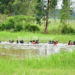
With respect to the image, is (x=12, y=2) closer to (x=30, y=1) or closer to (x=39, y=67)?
(x=30, y=1)

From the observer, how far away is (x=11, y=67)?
9.59 meters

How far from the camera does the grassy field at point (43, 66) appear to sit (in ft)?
29.8

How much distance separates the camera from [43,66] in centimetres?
1046

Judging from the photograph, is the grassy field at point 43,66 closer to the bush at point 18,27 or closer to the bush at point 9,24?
the bush at point 18,27

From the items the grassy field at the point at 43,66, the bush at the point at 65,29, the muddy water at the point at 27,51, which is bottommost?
the bush at the point at 65,29

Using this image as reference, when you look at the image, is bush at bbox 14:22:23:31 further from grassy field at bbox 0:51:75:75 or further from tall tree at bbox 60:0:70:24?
grassy field at bbox 0:51:75:75

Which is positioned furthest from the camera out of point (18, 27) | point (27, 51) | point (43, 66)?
point (18, 27)

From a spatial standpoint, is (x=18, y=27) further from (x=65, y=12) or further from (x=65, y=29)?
(x=65, y=12)

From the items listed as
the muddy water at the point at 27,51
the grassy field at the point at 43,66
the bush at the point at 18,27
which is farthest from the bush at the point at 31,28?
the grassy field at the point at 43,66

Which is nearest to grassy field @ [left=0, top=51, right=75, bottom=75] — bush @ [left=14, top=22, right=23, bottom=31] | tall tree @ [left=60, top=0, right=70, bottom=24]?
tall tree @ [left=60, top=0, right=70, bottom=24]

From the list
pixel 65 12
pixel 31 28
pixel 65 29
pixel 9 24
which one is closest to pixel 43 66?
pixel 65 29

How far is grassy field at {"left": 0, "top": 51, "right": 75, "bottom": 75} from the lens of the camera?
29.8 feet

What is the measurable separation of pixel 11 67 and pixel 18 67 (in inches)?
17.8

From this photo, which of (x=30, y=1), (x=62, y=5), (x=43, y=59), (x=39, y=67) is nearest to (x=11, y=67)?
(x=39, y=67)
